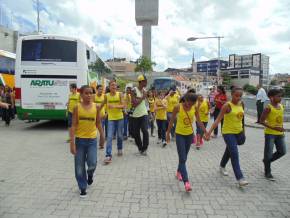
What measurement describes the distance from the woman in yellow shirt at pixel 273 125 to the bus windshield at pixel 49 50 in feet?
26.9

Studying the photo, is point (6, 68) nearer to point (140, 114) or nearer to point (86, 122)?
point (140, 114)

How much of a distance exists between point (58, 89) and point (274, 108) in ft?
27.7

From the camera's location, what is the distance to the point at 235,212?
4293 millimetres

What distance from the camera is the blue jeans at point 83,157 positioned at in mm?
4742

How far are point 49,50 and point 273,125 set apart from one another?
9.03 metres

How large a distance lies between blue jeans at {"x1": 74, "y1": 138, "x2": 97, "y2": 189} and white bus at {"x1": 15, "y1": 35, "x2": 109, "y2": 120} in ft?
25.0

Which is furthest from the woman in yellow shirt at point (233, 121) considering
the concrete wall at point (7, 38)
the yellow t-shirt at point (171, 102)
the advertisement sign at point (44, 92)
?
the concrete wall at point (7, 38)

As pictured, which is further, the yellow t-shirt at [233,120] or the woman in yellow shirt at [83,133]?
the yellow t-shirt at [233,120]

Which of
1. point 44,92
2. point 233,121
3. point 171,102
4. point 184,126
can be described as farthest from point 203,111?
point 44,92

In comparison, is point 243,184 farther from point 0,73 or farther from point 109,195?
point 0,73

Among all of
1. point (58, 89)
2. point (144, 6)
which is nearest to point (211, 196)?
point (58, 89)

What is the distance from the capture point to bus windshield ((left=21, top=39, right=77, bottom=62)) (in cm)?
1219

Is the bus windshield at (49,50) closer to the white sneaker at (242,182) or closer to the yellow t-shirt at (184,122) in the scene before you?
the yellow t-shirt at (184,122)

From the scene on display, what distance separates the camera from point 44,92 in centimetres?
1216
